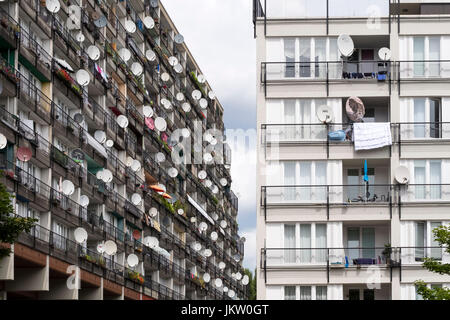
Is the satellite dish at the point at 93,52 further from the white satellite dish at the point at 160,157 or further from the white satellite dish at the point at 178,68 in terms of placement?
the white satellite dish at the point at 178,68

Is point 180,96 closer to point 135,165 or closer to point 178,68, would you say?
point 178,68

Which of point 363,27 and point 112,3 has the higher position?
point 112,3

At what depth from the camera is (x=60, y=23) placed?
188 ft

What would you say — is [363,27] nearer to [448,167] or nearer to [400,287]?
[448,167]

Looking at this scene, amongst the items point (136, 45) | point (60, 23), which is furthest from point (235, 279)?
point (60, 23)

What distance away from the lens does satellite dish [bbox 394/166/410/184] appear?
4791cm

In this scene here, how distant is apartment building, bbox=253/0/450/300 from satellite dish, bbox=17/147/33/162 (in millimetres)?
12581

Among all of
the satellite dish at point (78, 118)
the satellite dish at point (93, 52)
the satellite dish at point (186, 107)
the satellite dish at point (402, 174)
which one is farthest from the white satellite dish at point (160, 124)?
the satellite dish at point (402, 174)

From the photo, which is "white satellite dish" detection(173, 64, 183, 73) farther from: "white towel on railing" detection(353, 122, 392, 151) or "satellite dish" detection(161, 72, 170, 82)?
"white towel on railing" detection(353, 122, 392, 151)

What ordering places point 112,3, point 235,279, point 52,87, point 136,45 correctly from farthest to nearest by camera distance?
point 235,279 → point 136,45 → point 112,3 → point 52,87

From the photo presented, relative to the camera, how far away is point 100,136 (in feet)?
211

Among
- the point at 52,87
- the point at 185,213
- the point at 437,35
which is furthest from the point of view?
the point at 185,213

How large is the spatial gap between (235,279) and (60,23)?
69.2 m

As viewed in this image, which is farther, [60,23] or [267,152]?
[60,23]
